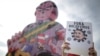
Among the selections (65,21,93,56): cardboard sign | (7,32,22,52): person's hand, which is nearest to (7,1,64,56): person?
(7,32,22,52): person's hand

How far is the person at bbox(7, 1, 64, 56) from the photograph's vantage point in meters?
9.64

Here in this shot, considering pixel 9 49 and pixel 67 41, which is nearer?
pixel 67 41

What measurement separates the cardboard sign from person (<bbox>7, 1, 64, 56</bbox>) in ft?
9.58

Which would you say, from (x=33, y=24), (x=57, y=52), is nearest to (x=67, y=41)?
(x=57, y=52)

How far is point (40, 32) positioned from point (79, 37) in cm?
358

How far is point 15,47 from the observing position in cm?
988

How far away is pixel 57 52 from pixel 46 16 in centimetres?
169

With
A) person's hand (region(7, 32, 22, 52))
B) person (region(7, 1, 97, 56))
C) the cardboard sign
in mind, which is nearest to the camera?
the cardboard sign

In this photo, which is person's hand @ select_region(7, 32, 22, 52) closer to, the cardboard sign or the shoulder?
the shoulder

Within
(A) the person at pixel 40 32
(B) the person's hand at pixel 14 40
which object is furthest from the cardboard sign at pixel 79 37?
(B) the person's hand at pixel 14 40

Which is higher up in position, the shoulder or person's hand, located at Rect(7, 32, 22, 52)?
the shoulder

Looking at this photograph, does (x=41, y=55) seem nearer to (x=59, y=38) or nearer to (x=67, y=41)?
(x=59, y=38)

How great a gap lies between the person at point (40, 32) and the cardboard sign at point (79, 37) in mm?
2920

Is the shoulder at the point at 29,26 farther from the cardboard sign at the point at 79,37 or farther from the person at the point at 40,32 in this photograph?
the cardboard sign at the point at 79,37
